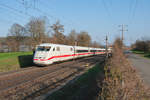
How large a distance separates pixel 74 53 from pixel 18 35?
1205 inches

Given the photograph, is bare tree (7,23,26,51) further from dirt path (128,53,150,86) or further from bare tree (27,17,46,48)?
dirt path (128,53,150,86)

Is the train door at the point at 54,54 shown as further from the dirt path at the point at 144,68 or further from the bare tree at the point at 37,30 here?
the bare tree at the point at 37,30

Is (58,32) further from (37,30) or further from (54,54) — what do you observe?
(54,54)

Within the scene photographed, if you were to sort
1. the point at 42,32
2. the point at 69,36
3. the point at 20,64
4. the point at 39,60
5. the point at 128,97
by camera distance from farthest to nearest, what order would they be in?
the point at 69,36, the point at 42,32, the point at 20,64, the point at 39,60, the point at 128,97

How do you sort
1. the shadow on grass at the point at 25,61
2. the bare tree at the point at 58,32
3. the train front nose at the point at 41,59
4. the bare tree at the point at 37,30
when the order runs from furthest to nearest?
the bare tree at the point at 58,32
the bare tree at the point at 37,30
the shadow on grass at the point at 25,61
the train front nose at the point at 41,59

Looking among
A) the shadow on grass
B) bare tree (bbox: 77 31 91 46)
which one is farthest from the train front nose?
bare tree (bbox: 77 31 91 46)

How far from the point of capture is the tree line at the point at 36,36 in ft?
126

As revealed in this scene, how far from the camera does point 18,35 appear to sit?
51344 millimetres

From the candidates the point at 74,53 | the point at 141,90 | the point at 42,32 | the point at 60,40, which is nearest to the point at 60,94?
the point at 141,90

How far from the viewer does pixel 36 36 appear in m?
38.8

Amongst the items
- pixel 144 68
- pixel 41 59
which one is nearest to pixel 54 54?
pixel 41 59

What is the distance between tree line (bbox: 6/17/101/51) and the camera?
38.4 metres

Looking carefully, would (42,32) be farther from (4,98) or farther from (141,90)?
(141,90)

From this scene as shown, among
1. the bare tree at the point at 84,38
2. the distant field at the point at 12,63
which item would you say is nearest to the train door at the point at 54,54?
the distant field at the point at 12,63
